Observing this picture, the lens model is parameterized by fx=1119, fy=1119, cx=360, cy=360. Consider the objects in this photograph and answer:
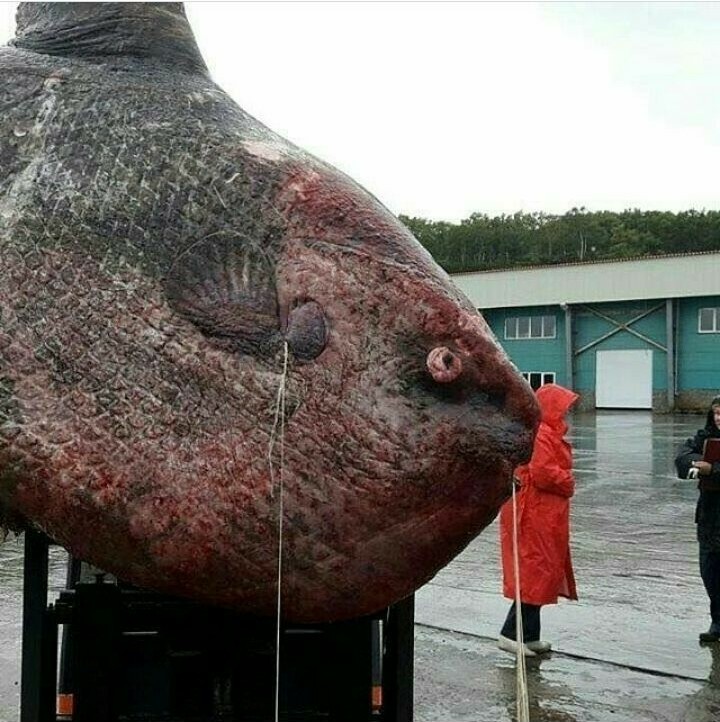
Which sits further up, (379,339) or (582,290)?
(582,290)

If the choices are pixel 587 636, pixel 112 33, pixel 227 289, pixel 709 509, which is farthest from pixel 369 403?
pixel 709 509

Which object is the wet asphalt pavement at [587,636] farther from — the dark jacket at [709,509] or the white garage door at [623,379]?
the white garage door at [623,379]

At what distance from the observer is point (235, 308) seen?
1.68 meters

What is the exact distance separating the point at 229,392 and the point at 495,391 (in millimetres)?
401

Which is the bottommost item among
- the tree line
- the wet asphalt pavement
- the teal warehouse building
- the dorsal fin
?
the wet asphalt pavement

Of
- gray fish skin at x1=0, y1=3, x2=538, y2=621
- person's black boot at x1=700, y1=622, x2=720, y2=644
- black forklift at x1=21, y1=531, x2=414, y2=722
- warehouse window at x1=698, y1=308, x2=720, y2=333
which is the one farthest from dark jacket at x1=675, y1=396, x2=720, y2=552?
warehouse window at x1=698, y1=308, x2=720, y2=333

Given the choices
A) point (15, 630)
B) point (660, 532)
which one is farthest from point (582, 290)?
point (15, 630)

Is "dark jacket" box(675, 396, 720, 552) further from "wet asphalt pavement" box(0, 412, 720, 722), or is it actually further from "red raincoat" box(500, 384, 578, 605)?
"red raincoat" box(500, 384, 578, 605)

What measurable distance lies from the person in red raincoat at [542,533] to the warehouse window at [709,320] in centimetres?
3237

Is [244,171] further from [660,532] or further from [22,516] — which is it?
[660,532]

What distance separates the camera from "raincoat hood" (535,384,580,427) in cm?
655

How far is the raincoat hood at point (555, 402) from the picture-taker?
21.5ft

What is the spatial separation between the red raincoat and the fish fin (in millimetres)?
5183

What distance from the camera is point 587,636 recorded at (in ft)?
23.4
